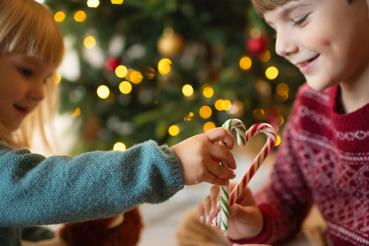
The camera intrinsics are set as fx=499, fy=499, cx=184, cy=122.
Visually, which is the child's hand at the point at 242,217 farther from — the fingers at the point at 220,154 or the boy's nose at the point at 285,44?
the boy's nose at the point at 285,44

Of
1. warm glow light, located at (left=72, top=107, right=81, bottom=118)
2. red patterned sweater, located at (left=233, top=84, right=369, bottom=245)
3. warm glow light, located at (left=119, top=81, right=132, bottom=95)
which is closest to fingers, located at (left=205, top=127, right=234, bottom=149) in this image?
red patterned sweater, located at (left=233, top=84, right=369, bottom=245)

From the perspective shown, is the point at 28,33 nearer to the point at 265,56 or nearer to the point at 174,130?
the point at 174,130

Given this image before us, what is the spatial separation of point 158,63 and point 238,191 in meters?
1.04

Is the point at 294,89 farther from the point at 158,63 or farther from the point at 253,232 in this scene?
the point at 253,232

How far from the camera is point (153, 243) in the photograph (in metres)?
1.45

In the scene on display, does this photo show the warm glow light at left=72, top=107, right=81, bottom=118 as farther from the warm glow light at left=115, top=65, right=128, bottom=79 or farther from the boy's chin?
the boy's chin

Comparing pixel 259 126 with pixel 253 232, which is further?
pixel 253 232

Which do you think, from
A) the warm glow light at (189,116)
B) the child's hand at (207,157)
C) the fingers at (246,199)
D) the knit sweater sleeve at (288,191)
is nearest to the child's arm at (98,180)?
the child's hand at (207,157)

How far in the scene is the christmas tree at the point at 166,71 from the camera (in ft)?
5.65

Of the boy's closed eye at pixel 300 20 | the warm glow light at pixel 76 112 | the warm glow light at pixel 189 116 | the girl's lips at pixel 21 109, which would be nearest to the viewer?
the boy's closed eye at pixel 300 20

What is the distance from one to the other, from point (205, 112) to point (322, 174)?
0.70 metres

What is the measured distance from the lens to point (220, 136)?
2.53 feet

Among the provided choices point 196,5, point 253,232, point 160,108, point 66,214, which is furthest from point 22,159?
point 196,5

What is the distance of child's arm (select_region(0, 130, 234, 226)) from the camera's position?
0.74 meters
